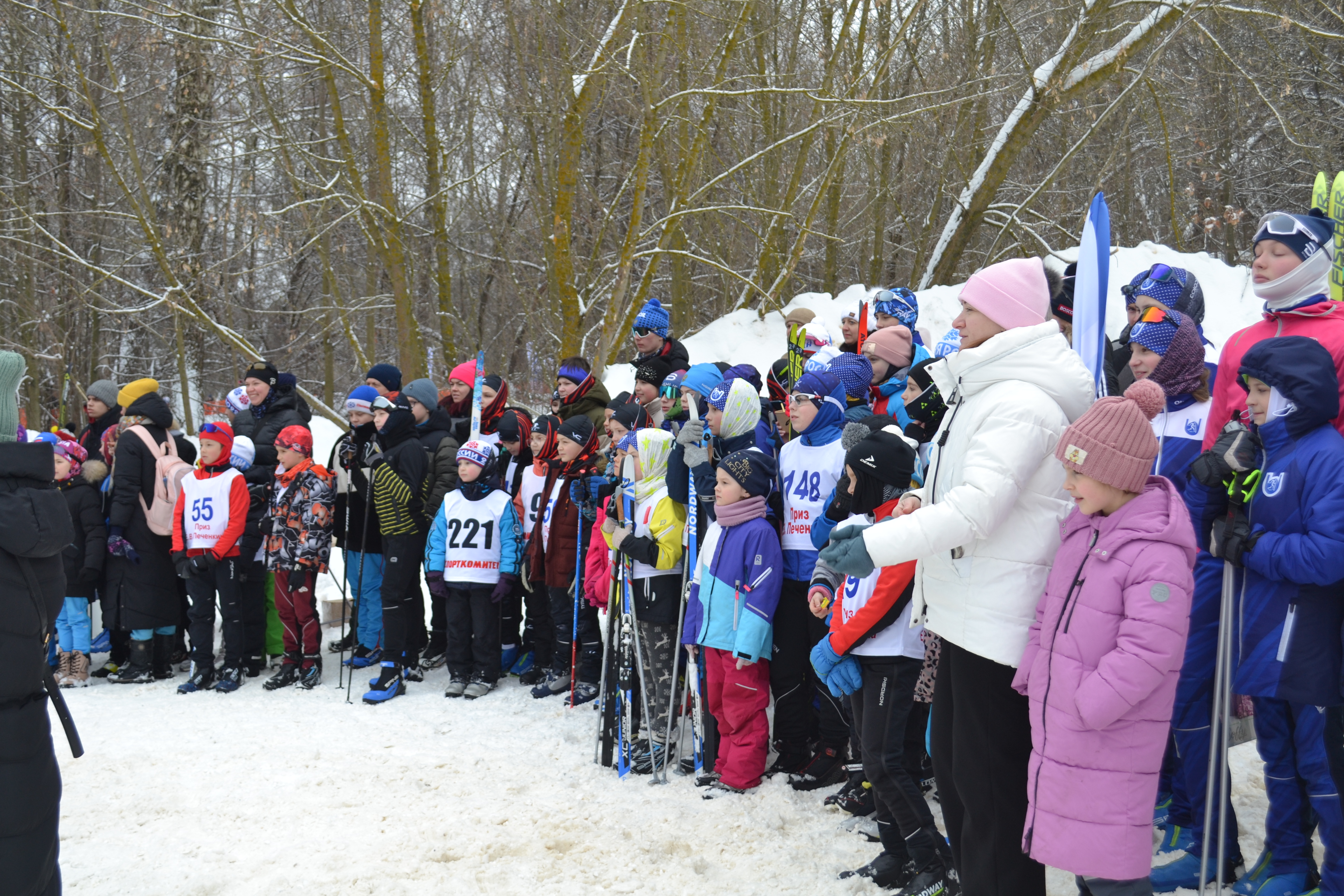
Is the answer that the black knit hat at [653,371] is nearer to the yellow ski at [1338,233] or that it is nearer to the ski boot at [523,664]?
the ski boot at [523,664]

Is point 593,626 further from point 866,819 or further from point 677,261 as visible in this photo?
point 677,261

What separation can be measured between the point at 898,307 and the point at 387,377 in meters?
4.32

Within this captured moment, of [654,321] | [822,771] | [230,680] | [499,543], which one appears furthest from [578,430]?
[230,680]

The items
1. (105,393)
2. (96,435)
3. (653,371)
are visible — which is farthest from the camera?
(105,393)

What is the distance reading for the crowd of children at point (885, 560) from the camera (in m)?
2.58

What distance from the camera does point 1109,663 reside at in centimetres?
247

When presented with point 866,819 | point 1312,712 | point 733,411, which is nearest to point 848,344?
point 733,411

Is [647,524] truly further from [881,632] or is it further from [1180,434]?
[1180,434]

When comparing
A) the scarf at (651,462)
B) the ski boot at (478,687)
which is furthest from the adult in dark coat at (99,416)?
the scarf at (651,462)

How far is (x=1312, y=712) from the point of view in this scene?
3.18 m

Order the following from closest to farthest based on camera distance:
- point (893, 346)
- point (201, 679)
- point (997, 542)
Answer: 1. point (997, 542)
2. point (893, 346)
3. point (201, 679)

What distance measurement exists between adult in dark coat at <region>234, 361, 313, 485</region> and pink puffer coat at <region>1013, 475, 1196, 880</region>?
618cm

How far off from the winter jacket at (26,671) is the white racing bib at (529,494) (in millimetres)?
3749

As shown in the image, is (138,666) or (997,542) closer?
(997,542)
